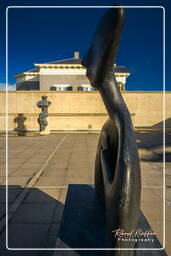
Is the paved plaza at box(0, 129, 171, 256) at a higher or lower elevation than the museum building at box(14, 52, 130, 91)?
lower

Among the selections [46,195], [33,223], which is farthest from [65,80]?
[33,223]

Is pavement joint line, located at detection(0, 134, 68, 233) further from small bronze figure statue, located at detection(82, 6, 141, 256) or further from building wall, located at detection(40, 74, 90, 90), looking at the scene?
building wall, located at detection(40, 74, 90, 90)

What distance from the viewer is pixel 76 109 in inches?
759

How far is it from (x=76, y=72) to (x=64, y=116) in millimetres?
7180

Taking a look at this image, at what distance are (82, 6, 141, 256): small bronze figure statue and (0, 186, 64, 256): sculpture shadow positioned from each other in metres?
1.36

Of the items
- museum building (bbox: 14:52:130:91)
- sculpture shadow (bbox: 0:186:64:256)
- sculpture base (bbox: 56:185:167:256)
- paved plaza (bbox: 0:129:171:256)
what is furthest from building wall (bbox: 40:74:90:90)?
sculpture base (bbox: 56:185:167:256)

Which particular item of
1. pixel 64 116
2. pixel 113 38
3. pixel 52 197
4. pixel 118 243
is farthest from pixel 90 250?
pixel 64 116

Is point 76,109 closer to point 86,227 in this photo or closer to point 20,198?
point 20,198

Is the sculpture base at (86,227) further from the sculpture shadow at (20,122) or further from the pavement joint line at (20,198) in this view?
the sculpture shadow at (20,122)

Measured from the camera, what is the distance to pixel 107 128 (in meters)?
2.37

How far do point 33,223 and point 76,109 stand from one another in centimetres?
1645

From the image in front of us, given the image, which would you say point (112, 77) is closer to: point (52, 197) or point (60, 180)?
point (52, 197)

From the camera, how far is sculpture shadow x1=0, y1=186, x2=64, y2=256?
8.79ft

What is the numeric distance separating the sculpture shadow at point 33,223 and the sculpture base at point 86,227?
18.7 inches
